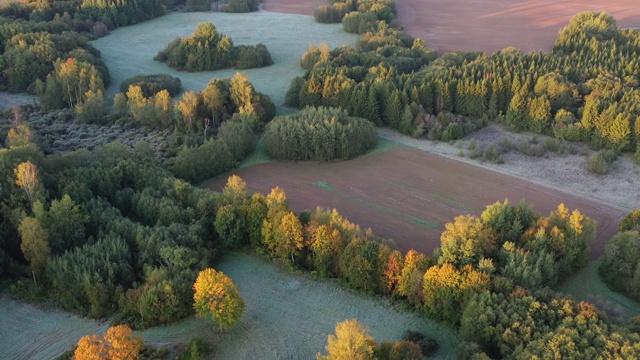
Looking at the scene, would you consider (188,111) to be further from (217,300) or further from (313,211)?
(217,300)

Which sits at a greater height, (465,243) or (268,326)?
(465,243)

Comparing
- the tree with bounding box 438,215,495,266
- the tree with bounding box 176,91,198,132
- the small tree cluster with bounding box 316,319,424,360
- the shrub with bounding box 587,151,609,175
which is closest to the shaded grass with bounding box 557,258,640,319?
the tree with bounding box 438,215,495,266

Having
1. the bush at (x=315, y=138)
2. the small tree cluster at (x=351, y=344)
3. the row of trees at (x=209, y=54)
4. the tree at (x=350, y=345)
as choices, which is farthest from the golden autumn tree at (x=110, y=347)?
the row of trees at (x=209, y=54)

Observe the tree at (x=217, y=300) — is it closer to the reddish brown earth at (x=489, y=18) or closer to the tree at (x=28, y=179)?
the tree at (x=28, y=179)

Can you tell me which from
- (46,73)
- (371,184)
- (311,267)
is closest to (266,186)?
(371,184)

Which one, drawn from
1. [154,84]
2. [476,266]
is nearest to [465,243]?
[476,266]

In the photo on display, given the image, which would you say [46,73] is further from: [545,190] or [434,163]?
[545,190]
